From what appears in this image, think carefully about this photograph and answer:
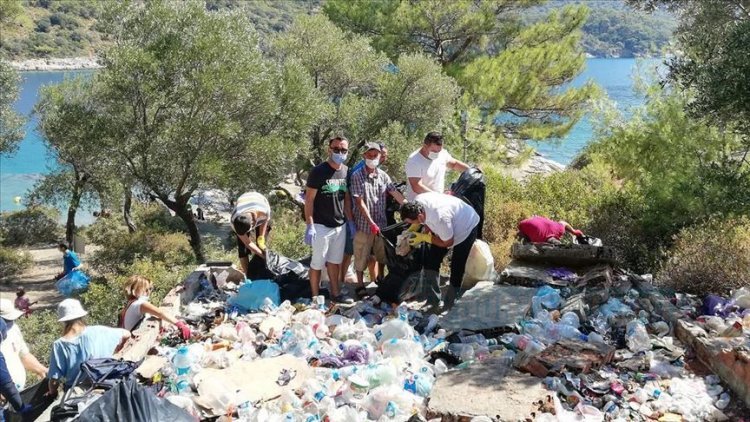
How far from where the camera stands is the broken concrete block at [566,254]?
7.41 m

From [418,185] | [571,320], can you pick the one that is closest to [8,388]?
[418,185]

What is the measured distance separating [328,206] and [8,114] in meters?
17.6

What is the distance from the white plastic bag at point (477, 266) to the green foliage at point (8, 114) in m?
17.9

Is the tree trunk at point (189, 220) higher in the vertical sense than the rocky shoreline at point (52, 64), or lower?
higher

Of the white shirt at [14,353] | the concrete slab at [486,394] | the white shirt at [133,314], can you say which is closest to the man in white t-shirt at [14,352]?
the white shirt at [14,353]

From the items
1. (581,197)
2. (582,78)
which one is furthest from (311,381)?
(582,78)

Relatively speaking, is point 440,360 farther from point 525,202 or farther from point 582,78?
point 582,78

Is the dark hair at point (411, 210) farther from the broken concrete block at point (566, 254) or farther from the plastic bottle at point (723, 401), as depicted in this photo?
the plastic bottle at point (723, 401)

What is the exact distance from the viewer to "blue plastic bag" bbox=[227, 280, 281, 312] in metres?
7.09

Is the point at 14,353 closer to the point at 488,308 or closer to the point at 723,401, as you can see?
the point at 488,308

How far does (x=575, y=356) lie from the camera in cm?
532

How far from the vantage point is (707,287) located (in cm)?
705

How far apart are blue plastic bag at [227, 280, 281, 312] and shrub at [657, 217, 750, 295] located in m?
4.73

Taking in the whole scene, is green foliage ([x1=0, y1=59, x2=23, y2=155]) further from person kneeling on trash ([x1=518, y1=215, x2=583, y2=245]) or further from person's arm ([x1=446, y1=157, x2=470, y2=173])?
person kneeling on trash ([x1=518, y1=215, x2=583, y2=245])
